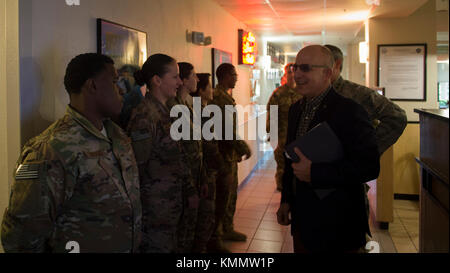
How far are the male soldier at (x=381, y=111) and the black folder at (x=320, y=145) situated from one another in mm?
657

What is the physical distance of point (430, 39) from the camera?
4934mm

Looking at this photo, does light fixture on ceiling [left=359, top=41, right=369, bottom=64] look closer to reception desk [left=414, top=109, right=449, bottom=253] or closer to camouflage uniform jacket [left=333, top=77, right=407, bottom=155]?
camouflage uniform jacket [left=333, top=77, right=407, bottom=155]

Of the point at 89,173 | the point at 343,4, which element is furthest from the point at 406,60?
the point at 89,173

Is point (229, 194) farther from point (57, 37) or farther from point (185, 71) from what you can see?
point (57, 37)

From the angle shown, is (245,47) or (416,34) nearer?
(416,34)

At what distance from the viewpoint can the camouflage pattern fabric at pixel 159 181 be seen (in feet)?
6.48

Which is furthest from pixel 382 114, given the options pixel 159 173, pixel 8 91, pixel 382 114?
pixel 8 91

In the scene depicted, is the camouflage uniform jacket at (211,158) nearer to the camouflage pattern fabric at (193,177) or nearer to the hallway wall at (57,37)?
the camouflage pattern fabric at (193,177)

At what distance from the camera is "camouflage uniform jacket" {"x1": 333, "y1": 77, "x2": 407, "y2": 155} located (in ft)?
6.71

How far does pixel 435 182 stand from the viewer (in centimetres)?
140

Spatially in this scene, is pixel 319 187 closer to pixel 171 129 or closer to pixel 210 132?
pixel 171 129

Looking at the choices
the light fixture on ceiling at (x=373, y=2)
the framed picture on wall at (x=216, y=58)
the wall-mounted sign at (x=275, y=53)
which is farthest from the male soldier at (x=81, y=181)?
the wall-mounted sign at (x=275, y=53)

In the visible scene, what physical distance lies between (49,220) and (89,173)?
21cm

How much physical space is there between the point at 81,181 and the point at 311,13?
451 cm
